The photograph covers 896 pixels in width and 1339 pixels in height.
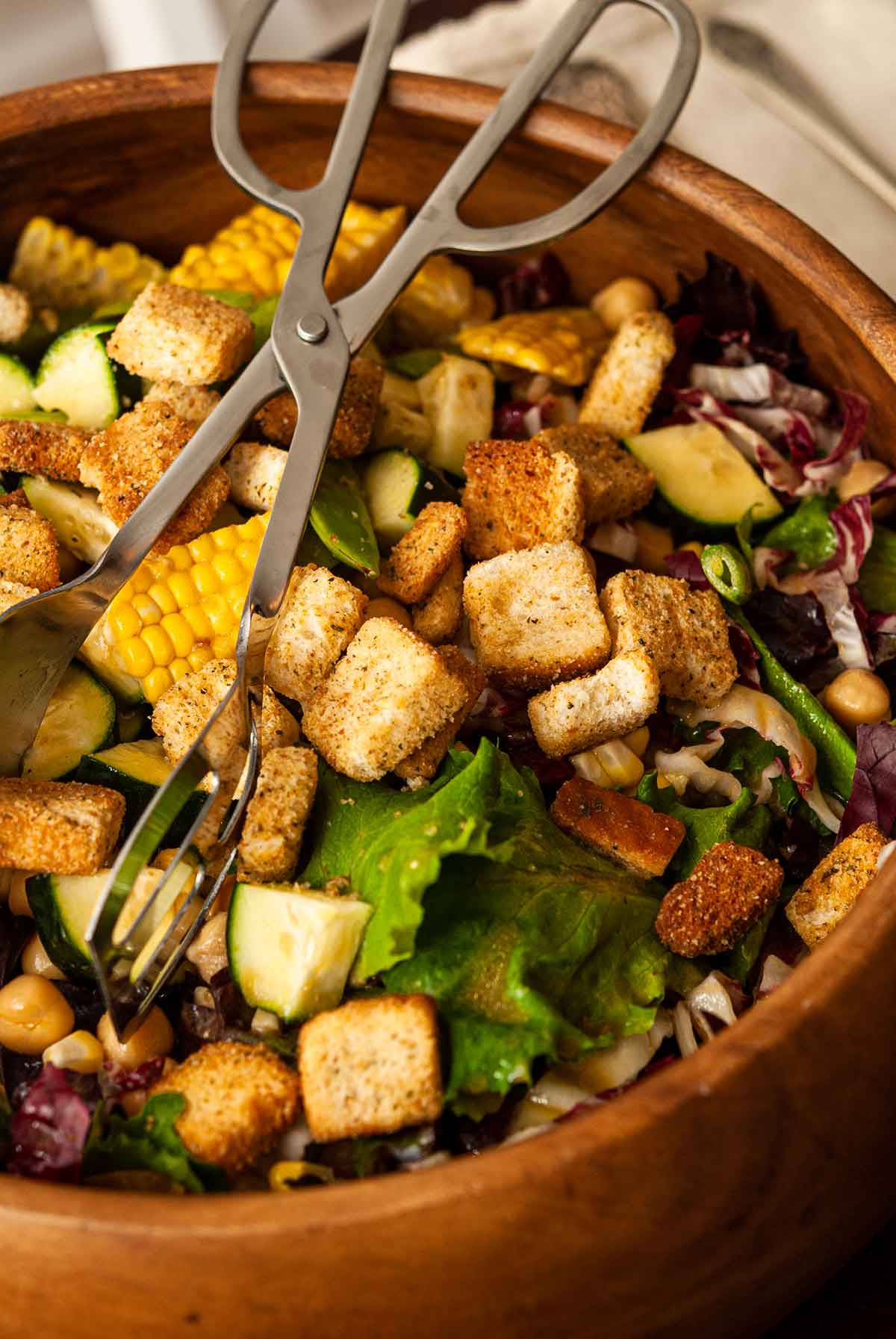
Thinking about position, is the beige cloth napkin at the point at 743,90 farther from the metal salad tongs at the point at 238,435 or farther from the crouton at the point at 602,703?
the crouton at the point at 602,703

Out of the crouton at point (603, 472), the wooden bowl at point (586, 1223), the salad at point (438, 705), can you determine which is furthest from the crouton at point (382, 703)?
the wooden bowl at point (586, 1223)

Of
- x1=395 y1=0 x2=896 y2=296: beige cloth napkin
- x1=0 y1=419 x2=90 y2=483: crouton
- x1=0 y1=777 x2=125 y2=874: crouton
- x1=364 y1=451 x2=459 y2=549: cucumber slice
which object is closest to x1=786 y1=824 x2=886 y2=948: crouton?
x1=364 y1=451 x2=459 y2=549: cucumber slice

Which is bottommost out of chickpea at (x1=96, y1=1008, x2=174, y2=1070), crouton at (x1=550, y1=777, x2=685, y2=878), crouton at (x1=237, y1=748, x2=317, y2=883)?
chickpea at (x1=96, y1=1008, x2=174, y2=1070)

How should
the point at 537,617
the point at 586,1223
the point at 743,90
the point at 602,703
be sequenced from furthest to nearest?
the point at 743,90, the point at 537,617, the point at 602,703, the point at 586,1223

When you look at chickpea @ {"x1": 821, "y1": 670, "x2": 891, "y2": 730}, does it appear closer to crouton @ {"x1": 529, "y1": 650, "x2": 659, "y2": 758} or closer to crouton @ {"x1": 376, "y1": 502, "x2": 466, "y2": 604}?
crouton @ {"x1": 529, "y1": 650, "x2": 659, "y2": 758}

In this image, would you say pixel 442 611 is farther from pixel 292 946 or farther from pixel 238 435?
pixel 292 946

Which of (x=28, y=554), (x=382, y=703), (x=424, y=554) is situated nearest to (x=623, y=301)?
(x=424, y=554)
